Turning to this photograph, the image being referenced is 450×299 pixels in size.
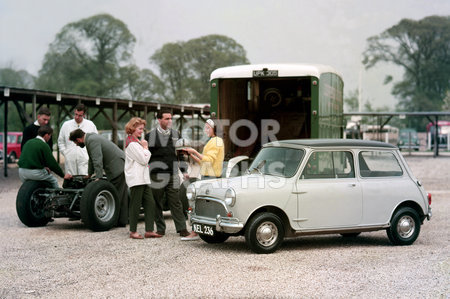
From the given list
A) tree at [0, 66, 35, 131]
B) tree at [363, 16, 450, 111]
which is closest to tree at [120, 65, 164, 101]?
tree at [0, 66, 35, 131]

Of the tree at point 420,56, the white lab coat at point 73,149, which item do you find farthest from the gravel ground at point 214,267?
the tree at point 420,56

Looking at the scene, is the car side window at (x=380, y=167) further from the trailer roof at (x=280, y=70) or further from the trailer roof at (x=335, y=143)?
the trailer roof at (x=280, y=70)

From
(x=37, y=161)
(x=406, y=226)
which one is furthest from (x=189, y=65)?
(x=406, y=226)

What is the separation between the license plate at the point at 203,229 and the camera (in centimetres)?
824

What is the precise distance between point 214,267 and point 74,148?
558 cm

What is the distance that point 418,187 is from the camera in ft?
29.6

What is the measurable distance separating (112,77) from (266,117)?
5497 cm

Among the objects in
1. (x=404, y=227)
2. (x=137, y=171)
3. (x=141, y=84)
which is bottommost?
(x=404, y=227)

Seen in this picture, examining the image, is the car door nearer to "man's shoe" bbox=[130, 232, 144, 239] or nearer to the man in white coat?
"man's shoe" bbox=[130, 232, 144, 239]

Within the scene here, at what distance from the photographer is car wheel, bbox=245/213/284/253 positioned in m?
7.88

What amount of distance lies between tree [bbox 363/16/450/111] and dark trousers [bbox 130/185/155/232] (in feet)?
252

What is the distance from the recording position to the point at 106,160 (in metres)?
10.5

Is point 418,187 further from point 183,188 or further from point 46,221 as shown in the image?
point 46,221

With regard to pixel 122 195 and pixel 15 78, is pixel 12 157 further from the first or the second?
pixel 15 78
